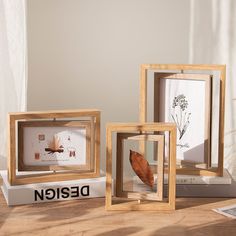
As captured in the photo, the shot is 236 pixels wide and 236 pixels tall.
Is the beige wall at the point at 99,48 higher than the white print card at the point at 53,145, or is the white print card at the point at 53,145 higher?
the beige wall at the point at 99,48

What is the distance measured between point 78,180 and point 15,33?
1.90ft

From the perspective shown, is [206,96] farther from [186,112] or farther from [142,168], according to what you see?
[142,168]

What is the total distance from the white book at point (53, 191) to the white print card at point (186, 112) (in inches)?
12.0

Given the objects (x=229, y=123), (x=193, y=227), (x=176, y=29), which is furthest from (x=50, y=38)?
(x=193, y=227)

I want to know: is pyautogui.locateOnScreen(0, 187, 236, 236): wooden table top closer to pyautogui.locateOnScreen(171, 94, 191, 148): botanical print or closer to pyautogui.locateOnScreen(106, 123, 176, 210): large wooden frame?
pyautogui.locateOnScreen(106, 123, 176, 210): large wooden frame

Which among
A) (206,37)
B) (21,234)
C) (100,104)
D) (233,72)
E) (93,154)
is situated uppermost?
(206,37)

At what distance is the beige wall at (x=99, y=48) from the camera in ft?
7.20

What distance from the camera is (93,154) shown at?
187 cm

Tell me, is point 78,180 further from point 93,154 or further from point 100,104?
point 100,104

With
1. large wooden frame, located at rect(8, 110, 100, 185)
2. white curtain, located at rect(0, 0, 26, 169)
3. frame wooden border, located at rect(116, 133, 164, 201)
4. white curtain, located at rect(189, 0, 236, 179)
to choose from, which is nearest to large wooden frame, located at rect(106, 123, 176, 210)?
frame wooden border, located at rect(116, 133, 164, 201)

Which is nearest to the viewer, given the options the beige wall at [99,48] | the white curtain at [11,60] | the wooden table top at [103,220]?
the wooden table top at [103,220]

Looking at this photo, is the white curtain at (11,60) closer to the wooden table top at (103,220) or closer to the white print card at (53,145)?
the white print card at (53,145)

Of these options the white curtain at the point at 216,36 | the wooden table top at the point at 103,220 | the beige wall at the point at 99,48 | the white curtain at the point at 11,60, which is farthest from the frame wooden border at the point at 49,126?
the white curtain at the point at 216,36

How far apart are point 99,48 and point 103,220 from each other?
2.76 feet
